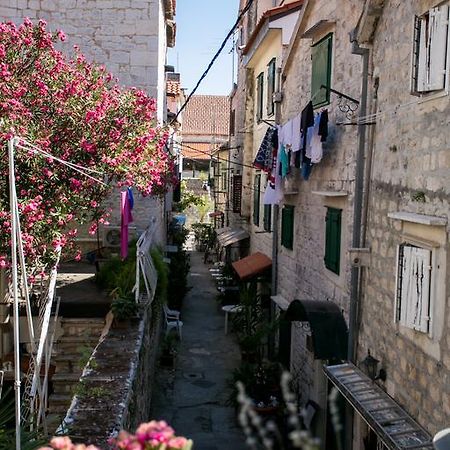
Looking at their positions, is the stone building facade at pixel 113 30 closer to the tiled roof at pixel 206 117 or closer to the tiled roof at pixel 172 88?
the tiled roof at pixel 172 88

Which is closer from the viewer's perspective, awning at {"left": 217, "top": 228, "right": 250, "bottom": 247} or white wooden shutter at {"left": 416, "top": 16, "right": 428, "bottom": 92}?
white wooden shutter at {"left": 416, "top": 16, "right": 428, "bottom": 92}

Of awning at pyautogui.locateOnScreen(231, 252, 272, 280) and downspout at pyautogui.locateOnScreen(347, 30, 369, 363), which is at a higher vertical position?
downspout at pyautogui.locateOnScreen(347, 30, 369, 363)

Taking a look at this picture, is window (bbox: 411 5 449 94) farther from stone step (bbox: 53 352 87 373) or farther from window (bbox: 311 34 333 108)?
stone step (bbox: 53 352 87 373)

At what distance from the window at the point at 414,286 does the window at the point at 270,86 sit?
1006 cm

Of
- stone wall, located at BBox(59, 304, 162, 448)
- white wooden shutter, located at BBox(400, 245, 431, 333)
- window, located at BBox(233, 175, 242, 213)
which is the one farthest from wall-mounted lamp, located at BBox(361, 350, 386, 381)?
window, located at BBox(233, 175, 242, 213)

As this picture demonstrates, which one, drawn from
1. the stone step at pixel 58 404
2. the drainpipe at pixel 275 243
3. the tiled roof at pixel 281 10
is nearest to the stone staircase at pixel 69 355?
the stone step at pixel 58 404

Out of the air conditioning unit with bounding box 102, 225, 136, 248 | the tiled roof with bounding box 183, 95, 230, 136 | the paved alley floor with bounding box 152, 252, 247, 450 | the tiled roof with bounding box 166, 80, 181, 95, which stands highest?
the tiled roof with bounding box 183, 95, 230, 136

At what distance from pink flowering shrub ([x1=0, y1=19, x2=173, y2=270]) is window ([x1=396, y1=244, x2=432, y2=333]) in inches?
183

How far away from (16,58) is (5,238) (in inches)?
120

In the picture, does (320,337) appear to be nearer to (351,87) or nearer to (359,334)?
(359,334)

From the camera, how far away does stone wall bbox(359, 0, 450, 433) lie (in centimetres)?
602

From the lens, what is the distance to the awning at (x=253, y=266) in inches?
616

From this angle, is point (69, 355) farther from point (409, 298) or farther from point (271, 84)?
point (271, 84)

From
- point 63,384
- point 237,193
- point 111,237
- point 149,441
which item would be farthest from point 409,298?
point 237,193
